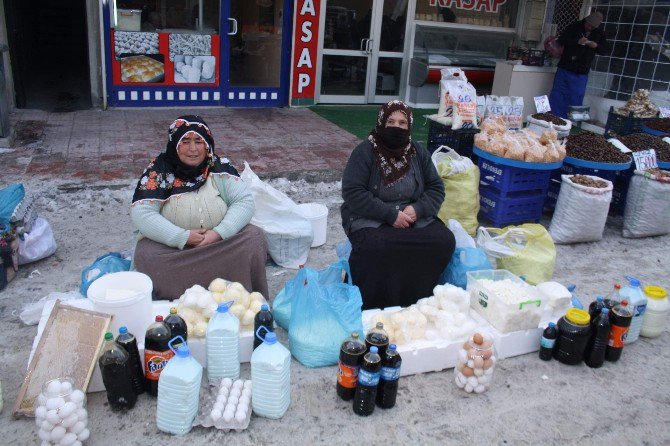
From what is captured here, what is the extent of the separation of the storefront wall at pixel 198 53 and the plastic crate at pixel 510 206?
5.00 metres

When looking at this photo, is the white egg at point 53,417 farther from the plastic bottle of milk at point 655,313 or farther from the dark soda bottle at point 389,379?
the plastic bottle of milk at point 655,313

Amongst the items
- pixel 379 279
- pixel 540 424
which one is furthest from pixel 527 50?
pixel 540 424

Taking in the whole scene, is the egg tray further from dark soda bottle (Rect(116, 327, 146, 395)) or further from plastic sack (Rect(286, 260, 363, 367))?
plastic sack (Rect(286, 260, 363, 367))

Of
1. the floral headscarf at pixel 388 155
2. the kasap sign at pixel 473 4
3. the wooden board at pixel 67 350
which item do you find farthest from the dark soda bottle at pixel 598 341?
the kasap sign at pixel 473 4

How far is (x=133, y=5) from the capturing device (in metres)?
7.96

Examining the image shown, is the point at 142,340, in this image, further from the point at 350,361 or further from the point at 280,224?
the point at 280,224

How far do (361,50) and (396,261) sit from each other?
22.7 feet

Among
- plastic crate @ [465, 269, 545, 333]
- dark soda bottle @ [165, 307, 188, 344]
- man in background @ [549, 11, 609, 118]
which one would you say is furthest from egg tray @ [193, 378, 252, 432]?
man in background @ [549, 11, 609, 118]

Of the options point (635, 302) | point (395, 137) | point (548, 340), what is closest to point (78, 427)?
point (395, 137)

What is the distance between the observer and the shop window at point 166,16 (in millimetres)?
7902

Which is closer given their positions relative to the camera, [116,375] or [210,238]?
[116,375]

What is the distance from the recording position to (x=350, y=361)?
2.75 m

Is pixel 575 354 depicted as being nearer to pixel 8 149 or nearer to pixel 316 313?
pixel 316 313

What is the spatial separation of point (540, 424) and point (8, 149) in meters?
6.11
